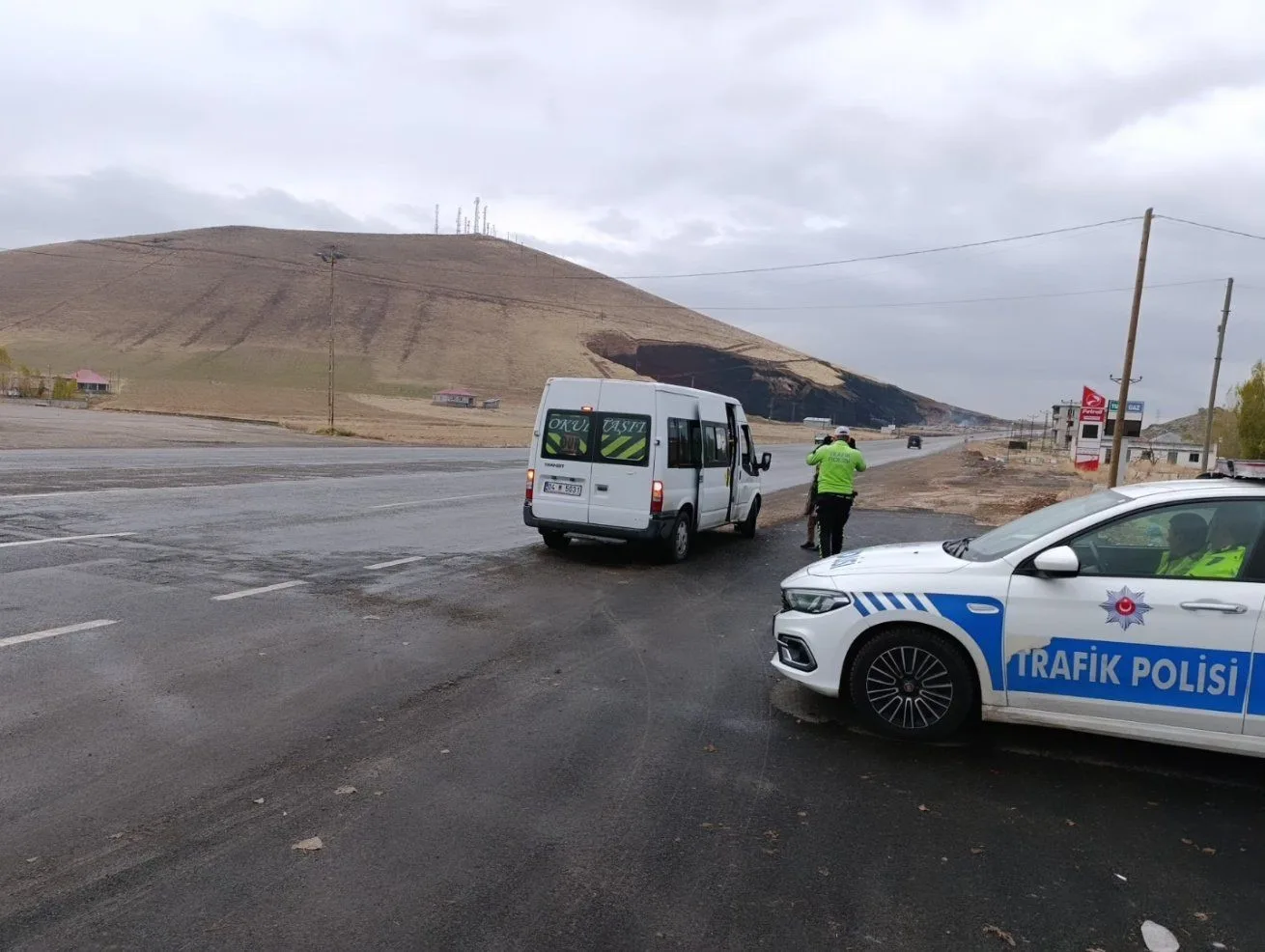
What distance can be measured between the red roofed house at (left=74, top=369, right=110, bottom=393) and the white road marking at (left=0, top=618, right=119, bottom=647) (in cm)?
9289

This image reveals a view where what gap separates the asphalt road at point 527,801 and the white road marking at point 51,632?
0.05 meters

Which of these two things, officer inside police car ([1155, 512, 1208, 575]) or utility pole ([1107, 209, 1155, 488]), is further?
utility pole ([1107, 209, 1155, 488])

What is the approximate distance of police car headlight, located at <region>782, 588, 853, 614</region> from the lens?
17.4 feet

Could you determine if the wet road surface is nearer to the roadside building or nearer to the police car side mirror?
the police car side mirror

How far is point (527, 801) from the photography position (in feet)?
13.5

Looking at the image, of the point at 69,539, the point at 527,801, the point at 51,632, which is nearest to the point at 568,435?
the point at 69,539

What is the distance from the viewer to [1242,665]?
4438mm

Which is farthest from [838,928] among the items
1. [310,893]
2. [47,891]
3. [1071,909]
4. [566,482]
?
[566,482]

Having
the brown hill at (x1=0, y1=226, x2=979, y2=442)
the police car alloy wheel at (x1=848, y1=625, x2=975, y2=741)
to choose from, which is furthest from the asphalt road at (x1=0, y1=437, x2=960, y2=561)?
the brown hill at (x1=0, y1=226, x2=979, y2=442)

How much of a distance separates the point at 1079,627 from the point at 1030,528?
0.88 m

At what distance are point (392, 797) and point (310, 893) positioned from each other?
0.82m

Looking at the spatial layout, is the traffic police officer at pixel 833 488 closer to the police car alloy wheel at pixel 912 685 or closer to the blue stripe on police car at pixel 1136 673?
the police car alloy wheel at pixel 912 685

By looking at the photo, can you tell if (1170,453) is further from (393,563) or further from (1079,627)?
(1079,627)

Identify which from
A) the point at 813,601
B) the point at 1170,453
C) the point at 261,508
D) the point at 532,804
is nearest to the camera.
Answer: the point at 532,804
